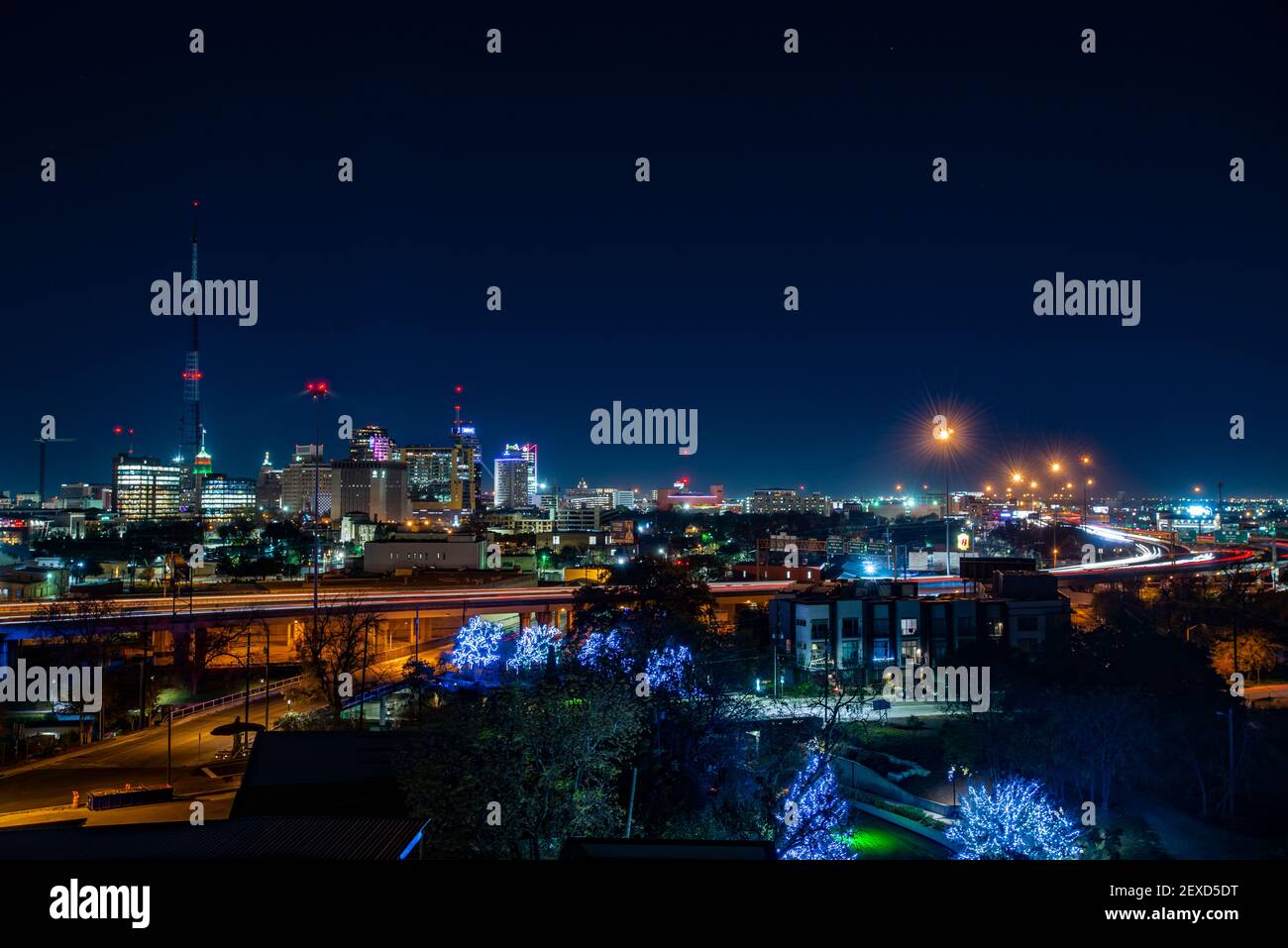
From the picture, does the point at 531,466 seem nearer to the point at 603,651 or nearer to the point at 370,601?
the point at 370,601

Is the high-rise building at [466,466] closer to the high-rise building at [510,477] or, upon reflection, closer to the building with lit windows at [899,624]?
the high-rise building at [510,477]

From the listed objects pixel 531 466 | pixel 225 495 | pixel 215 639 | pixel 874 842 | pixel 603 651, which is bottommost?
pixel 874 842

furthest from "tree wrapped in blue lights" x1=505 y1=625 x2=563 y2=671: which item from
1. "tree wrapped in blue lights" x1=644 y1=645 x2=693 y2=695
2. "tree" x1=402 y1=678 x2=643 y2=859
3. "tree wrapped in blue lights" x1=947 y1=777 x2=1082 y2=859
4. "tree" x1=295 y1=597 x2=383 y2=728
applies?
"tree wrapped in blue lights" x1=947 y1=777 x2=1082 y2=859

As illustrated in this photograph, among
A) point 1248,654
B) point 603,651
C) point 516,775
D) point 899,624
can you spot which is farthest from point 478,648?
point 1248,654

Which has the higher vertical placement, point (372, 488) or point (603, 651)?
point (372, 488)

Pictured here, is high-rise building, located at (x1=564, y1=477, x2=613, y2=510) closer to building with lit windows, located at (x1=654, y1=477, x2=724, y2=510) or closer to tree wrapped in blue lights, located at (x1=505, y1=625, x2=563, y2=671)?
building with lit windows, located at (x1=654, y1=477, x2=724, y2=510)
